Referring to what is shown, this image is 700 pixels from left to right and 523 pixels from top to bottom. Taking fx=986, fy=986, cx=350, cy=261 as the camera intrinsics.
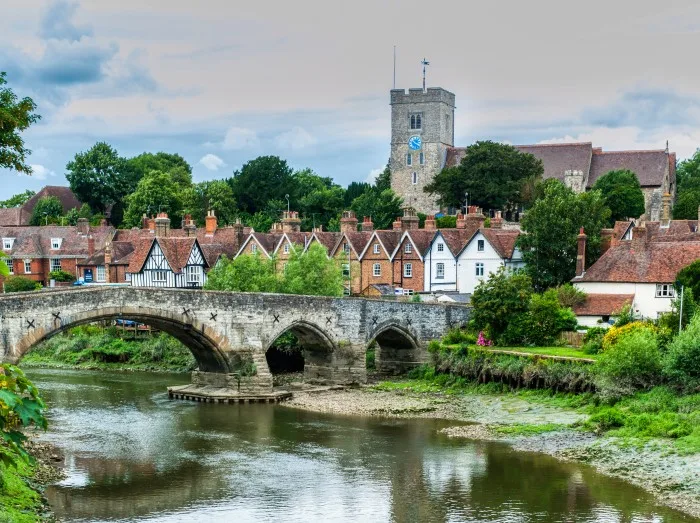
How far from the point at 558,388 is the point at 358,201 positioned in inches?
A: 1640

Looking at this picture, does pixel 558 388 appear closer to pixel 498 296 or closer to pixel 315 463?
pixel 498 296

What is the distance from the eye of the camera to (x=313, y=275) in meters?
53.7

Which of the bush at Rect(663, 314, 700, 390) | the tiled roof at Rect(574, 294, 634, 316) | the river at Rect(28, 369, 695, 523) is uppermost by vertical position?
the tiled roof at Rect(574, 294, 634, 316)

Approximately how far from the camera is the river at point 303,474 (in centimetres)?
2503

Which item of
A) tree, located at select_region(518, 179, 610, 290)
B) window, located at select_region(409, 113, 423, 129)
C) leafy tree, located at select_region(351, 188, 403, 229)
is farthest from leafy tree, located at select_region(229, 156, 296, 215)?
tree, located at select_region(518, 179, 610, 290)

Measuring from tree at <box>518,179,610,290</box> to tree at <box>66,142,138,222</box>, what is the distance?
50.2 metres

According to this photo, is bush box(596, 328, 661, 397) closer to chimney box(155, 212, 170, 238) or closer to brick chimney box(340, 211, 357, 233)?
brick chimney box(340, 211, 357, 233)

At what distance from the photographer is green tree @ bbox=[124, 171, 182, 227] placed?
87125 millimetres

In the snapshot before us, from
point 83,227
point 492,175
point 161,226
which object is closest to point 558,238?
point 492,175

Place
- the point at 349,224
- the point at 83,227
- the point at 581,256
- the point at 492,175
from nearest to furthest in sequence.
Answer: the point at 581,256 → the point at 349,224 → the point at 83,227 → the point at 492,175

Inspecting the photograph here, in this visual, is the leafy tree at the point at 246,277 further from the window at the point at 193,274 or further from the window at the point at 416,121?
the window at the point at 416,121

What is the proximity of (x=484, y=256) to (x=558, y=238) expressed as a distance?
21.9 feet

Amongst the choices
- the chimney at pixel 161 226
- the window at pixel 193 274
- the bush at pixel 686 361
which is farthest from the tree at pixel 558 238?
the chimney at pixel 161 226

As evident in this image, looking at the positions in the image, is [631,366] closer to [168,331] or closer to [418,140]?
[168,331]
